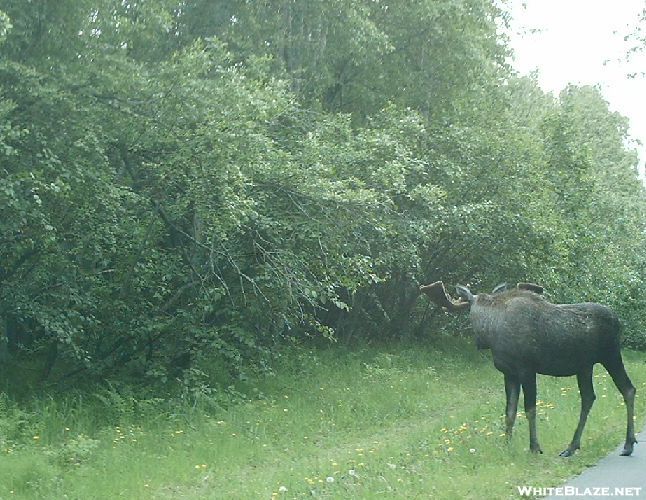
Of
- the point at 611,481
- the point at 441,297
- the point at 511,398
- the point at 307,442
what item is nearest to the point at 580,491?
the point at 611,481

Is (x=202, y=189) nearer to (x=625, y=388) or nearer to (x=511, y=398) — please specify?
(x=511, y=398)

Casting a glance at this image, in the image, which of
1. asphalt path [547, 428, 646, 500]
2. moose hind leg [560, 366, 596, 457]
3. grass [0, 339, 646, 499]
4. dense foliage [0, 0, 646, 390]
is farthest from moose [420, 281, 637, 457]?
dense foliage [0, 0, 646, 390]

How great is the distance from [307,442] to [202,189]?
13.5ft

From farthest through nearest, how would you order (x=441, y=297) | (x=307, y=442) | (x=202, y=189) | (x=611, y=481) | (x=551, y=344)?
(x=202, y=189)
(x=307, y=442)
(x=441, y=297)
(x=551, y=344)
(x=611, y=481)

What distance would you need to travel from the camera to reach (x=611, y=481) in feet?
27.8

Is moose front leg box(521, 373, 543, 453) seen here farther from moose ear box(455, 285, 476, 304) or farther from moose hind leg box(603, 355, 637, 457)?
moose ear box(455, 285, 476, 304)

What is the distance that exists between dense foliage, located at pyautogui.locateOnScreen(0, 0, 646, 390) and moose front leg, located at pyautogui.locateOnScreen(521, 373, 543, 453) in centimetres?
528

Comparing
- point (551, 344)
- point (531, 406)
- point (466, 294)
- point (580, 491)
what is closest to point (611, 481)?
point (580, 491)

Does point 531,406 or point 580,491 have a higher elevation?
point 531,406

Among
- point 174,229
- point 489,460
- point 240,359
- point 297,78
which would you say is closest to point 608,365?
A: point 489,460

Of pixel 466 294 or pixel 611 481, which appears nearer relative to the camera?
pixel 611 481

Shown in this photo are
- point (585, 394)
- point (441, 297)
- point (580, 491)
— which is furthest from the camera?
point (441, 297)

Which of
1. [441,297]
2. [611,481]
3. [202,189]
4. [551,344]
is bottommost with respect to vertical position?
[611,481]

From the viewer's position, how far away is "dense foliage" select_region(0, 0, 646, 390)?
14.3 meters
